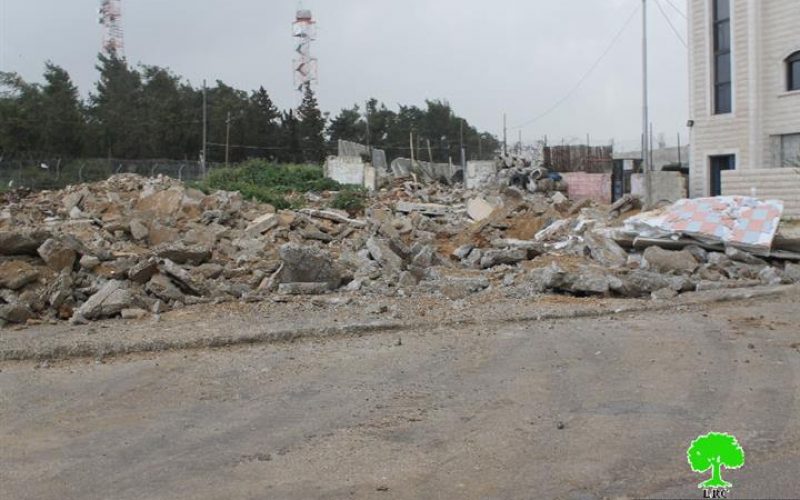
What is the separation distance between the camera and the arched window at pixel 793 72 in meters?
24.8

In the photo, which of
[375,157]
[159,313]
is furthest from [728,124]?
[159,313]

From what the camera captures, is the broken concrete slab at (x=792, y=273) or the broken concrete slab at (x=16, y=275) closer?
the broken concrete slab at (x=16, y=275)

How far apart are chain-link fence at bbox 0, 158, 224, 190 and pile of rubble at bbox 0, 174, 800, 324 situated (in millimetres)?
11228

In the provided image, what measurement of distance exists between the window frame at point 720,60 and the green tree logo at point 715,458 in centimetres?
2439

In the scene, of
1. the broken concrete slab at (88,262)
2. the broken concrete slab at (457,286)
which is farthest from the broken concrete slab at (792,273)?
the broken concrete slab at (88,262)

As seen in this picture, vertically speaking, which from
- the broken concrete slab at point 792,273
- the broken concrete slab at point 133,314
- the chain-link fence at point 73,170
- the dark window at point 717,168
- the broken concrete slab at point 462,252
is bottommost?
the broken concrete slab at point 133,314

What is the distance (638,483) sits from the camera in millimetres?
4195

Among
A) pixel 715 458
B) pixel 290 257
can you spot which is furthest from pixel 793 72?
pixel 715 458

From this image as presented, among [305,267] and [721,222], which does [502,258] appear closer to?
[721,222]

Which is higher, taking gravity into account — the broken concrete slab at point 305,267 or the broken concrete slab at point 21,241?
the broken concrete slab at point 21,241

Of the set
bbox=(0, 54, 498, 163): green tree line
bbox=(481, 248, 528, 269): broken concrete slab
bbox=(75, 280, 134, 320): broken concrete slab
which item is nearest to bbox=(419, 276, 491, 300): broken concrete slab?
bbox=(481, 248, 528, 269): broken concrete slab

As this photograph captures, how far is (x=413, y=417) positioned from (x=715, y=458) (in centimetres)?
226

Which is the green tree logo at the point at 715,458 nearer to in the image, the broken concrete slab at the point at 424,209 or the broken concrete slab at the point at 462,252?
the broken concrete slab at the point at 462,252

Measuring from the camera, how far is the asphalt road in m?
4.33
